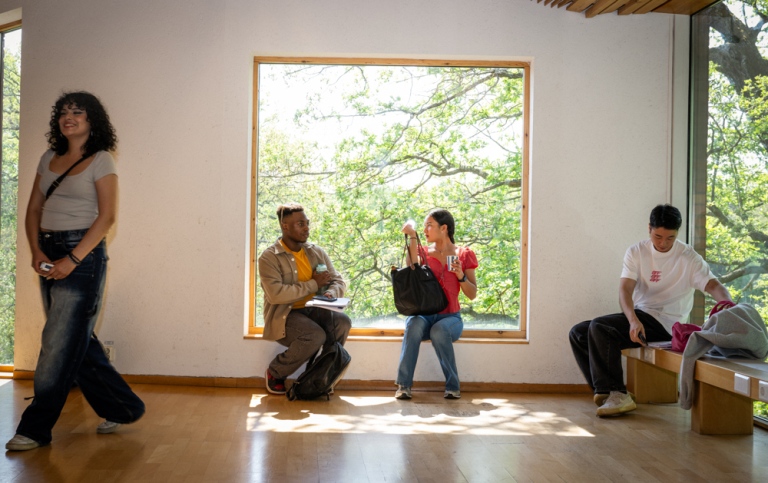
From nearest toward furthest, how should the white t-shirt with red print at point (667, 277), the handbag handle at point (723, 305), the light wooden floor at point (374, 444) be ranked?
the light wooden floor at point (374, 444) → the handbag handle at point (723, 305) → the white t-shirt with red print at point (667, 277)

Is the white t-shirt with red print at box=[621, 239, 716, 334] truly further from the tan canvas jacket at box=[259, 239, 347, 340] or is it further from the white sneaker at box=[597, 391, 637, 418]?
the tan canvas jacket at box=[259, 239, 347, 340]

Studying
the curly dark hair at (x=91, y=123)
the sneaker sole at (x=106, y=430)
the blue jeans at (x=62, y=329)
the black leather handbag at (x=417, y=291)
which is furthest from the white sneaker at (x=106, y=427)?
the black leather handbag at (x=417, y=291)

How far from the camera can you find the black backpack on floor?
5.09m

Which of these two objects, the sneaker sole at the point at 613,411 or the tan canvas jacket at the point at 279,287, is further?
the tan canvas jacket at the point at 279,287

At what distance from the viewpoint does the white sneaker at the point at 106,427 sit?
3.93 meters

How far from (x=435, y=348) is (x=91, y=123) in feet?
8.56

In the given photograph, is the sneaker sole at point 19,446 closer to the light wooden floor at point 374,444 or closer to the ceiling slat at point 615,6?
the light wooden floor at point 374,444

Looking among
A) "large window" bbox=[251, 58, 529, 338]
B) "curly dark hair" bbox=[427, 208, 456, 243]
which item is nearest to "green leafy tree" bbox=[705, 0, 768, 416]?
"large window" bbox=[251, 58, 529, 338]

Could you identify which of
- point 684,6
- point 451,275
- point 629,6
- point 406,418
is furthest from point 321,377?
point 684,6

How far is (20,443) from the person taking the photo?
353 centimetres

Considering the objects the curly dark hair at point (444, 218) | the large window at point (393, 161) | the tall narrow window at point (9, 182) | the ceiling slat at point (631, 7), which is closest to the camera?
the ceiling slat at point (631, 7)

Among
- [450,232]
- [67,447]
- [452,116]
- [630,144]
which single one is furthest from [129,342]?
[630,144]

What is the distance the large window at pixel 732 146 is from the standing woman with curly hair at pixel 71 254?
143 inches

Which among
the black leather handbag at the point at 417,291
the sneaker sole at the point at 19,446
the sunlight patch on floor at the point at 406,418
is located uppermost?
the black leather handbag at the point at 417,291
